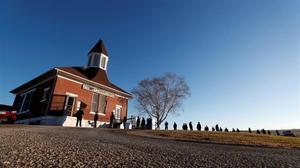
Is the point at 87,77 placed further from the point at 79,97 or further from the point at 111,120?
the point at 111,120

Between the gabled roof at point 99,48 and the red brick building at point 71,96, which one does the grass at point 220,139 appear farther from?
the gabled roof at point 99,48

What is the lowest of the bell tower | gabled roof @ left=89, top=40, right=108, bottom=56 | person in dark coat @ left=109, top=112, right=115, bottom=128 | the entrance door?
person in dark coat @ left=109, top=112, right=115, bottom=128

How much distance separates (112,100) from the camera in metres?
26.3

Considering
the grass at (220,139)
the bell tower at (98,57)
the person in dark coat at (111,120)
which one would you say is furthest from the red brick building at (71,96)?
the grass at (220,139)

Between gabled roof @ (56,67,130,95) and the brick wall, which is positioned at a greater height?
gabled roof @ (56,67,130,95)

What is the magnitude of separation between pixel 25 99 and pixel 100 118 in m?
10.8

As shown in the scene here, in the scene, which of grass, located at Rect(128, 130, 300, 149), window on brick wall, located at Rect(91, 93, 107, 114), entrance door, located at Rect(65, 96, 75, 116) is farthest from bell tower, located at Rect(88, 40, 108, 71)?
grass, located at Rect(128, 130, 300, 149)

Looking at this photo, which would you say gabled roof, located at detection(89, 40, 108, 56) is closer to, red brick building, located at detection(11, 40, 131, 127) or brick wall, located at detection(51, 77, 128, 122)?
red brick building, located at detection(11, 40, 131, 127)

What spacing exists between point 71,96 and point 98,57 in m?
8.31

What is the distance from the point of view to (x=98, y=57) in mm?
28406

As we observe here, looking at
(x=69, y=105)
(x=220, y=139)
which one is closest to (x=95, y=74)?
(x=69, y=105)

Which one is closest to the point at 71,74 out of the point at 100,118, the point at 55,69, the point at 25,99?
the point at 55,69

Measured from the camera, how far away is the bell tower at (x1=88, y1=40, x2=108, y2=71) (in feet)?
92.4

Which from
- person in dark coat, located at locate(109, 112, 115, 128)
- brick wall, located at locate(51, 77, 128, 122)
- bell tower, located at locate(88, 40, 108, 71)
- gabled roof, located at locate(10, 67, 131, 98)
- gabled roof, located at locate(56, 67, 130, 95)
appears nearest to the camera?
brick wall, located at locate(51, 77, 128, 122)
